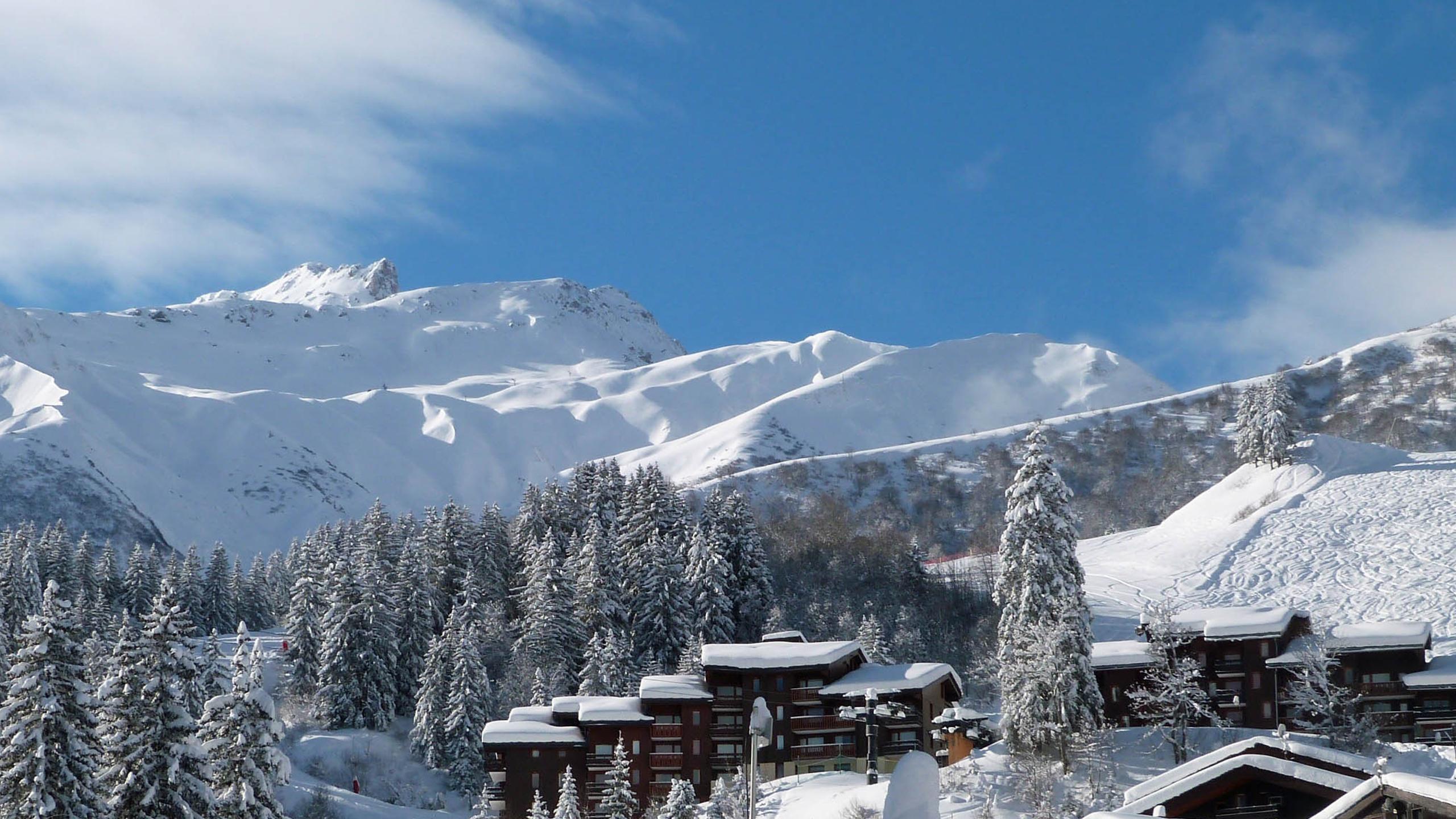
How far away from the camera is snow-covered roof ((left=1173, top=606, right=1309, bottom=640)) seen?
200 ft

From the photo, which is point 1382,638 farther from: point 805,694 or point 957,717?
point 805,694

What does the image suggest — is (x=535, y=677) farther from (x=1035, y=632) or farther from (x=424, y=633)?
(x=1035, y=632)

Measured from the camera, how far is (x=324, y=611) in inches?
3516

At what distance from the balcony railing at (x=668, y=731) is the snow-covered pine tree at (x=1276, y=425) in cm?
7864

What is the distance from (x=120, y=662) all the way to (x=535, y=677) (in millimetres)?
42806

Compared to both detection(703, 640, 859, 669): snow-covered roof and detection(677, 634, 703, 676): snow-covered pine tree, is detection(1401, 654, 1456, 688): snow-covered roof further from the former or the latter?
detection(677, 634, 703, 676): snow-covered pine tree

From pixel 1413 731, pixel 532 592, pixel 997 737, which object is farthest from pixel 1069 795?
pixel 532 592

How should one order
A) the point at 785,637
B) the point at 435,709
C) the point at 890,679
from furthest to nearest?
the point at 435,709 < the point at 785,637 < the point at 890,679

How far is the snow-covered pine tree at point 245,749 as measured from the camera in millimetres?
34125

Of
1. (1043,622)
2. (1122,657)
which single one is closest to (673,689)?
(1043,622)

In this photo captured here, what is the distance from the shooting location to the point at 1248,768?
31594 millimetres

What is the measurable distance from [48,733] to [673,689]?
3480 centimetres

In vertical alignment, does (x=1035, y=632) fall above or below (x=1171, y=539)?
below

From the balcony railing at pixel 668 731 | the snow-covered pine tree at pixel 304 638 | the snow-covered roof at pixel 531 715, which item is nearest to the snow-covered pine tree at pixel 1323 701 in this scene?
the balcony railing at pixel 668 731
